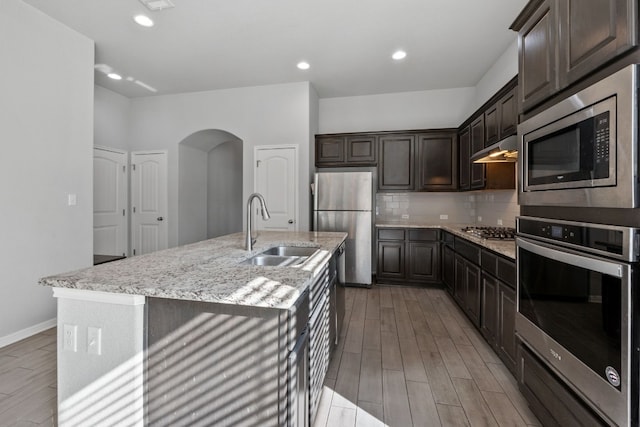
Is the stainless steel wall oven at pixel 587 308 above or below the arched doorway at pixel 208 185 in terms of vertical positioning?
below

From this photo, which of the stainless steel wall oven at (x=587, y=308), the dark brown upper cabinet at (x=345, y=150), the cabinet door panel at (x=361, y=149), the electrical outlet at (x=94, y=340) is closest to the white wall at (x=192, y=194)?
the dark brown upper cabinet at (x=345, y=150)

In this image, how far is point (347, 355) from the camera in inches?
91.6

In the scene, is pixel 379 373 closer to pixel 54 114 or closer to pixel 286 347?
pixel 286 347

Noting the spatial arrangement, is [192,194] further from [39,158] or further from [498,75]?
[498,75]

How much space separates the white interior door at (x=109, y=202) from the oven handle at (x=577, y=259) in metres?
5.34

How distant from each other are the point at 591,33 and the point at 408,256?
133 inches

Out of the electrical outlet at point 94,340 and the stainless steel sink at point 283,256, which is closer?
the electrical outlet at point 94,340

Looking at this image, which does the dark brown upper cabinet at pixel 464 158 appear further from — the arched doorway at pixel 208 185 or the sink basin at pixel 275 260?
the arched doorway at pixel 208 185

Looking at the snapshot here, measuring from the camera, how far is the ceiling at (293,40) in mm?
2660

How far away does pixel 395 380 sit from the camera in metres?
2.00

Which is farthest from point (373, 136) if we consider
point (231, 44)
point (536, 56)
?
point (536, 56)

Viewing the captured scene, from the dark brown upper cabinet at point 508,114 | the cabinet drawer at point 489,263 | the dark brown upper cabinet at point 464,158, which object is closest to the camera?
the cabinet drawer at point 489,263

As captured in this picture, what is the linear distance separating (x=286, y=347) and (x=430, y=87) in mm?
4716

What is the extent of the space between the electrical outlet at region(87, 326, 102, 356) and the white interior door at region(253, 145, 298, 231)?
3232 mm
